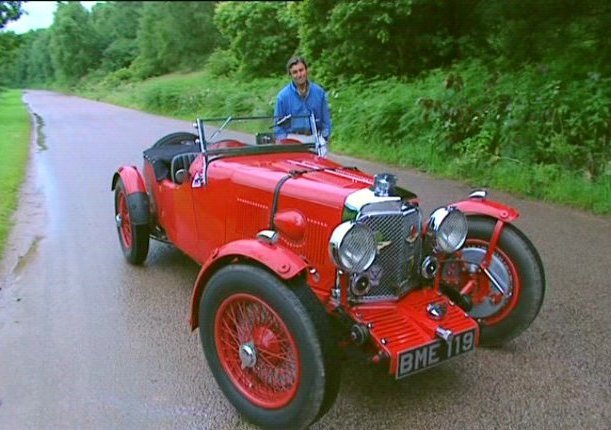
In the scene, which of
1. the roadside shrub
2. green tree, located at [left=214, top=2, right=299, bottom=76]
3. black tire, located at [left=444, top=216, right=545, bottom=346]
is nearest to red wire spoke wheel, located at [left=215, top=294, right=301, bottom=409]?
black tire, located at [left=444, top=216, right=545, bottom=346]

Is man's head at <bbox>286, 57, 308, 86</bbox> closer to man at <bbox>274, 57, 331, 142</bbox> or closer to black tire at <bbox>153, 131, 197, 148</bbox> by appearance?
man at <bbox>274, 57, 331, 142</bbox>

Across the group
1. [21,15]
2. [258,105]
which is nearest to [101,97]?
[21,15]

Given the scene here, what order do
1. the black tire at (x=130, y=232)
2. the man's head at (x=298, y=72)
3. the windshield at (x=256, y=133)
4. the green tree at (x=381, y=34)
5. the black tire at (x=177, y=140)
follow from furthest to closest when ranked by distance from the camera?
1. the green tree at (x=381, y=34)
2. the black tire at (x=177, y=140)
3. the man's head at (x=298, y=72)
4. the black tire at (x=130, y=232)
5. the windshield at (x=256, y=133)

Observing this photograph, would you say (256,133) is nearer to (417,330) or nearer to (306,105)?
(306,105)

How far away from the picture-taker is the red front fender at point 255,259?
117 inches

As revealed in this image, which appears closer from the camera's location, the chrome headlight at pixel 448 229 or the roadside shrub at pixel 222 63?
the chrome headlight at pixel 448 229

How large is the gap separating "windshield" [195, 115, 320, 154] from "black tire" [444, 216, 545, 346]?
62.2 inches

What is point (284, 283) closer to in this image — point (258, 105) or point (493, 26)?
point (493, 26)

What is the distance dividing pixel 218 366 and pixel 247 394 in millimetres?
251

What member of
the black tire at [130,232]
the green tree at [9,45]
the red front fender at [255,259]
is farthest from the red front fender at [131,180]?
the green tree at [9,45]

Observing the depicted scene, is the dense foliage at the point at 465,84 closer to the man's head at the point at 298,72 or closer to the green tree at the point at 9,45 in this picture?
the green tree at the point at 9,45

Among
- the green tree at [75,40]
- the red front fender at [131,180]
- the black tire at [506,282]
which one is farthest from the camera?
the green tree at [75,40]

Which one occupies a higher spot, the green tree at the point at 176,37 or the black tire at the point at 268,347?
the green tree at the point at 176,37

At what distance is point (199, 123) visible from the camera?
15.3 ft
